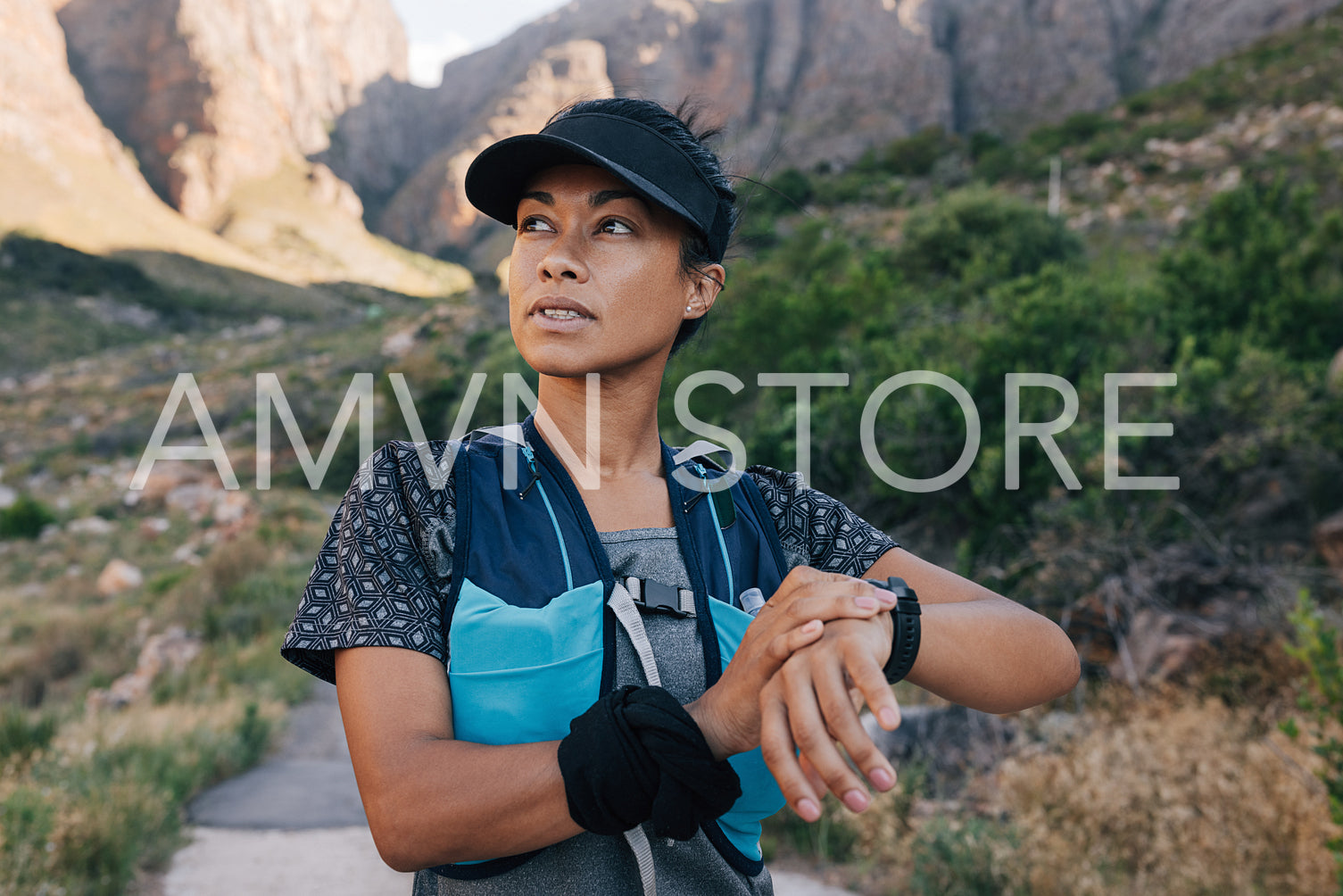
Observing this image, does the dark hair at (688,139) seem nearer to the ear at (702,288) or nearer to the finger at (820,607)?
the ear at (702,288)

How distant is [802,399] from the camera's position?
25.0 feet

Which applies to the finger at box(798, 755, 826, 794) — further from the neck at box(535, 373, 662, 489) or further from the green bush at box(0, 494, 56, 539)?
the green bush at box(0, 494, 56, 539)

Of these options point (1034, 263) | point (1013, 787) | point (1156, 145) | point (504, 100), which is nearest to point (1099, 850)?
point (1013, 787)

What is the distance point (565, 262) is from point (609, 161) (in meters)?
0.16

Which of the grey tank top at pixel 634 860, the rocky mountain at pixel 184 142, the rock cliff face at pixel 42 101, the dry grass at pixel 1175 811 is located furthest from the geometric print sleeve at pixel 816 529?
→ the rock cliff face at pixel 42 101

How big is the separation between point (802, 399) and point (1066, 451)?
2363 mm

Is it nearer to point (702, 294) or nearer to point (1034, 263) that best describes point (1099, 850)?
point (702, 294)

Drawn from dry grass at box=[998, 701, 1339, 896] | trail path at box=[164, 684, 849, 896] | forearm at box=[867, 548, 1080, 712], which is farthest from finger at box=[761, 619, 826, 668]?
trail path at box=[164, 684, 849, 896]

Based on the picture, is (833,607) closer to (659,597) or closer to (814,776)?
(814,776)

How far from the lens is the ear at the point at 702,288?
1.39 meters

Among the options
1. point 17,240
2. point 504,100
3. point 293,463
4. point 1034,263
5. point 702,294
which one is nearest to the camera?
point 702,294


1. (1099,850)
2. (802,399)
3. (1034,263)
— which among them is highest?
(1034,263)

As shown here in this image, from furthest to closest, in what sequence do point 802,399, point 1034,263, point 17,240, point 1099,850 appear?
1. point 17,240
2. point 1034,263
3. point 802,399
4. point 1099,850

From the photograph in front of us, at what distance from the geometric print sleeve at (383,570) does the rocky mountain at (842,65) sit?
144 feet
